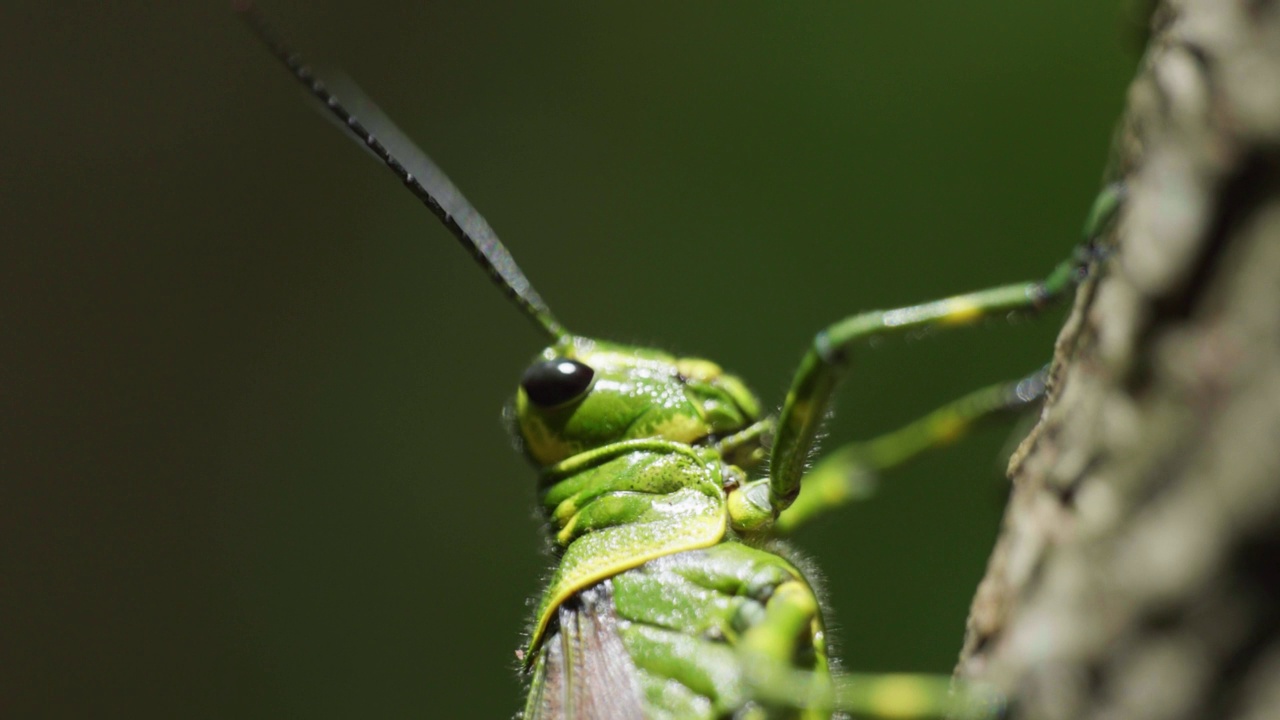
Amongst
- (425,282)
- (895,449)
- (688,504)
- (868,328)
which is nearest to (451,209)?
(688,504)

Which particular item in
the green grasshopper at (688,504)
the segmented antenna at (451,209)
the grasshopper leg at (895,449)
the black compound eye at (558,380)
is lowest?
the grasshopper leg at (895,449)

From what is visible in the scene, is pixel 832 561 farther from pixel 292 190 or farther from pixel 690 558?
pixel 292 190

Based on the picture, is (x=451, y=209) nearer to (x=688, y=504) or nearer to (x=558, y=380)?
(x=558, y=380)

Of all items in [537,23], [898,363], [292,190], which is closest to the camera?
[898,363]

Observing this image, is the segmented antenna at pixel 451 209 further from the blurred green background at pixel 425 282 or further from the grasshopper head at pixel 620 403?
the blurred green background at pixel 425 282

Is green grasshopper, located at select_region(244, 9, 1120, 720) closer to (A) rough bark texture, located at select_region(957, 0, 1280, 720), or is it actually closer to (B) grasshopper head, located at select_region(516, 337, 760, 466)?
(B) grasshopper head, located at select_region(516, 337, 760, 466)

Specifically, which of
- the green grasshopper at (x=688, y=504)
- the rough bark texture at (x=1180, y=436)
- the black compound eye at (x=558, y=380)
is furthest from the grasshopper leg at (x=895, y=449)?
the rough bark texture at (x=1180, y=436)

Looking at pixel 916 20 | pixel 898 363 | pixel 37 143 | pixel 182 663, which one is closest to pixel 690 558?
pixel 898 363
